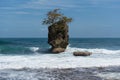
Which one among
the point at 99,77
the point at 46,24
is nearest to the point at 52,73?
the point at 99,77

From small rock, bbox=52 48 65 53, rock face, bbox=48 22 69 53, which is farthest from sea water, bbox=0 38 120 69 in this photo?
rock face, bbox=48 22 69 53

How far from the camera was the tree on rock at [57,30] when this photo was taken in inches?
1895

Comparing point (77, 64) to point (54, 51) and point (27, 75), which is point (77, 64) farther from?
point (54, 51)

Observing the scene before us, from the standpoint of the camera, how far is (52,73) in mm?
25594

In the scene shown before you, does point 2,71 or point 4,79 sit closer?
point 4,79

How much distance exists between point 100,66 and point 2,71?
9.28 meters

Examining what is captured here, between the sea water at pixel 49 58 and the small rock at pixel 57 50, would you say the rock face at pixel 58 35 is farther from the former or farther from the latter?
the sea water at pixel 49 58

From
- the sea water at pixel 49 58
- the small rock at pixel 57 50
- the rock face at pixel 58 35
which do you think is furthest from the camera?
the rock face at pixel 58 35

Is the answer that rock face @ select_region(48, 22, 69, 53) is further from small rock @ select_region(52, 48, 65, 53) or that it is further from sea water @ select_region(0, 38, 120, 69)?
sea water @ select_region(0, 38, 120, 69)

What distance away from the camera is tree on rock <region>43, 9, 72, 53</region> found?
4812 cm

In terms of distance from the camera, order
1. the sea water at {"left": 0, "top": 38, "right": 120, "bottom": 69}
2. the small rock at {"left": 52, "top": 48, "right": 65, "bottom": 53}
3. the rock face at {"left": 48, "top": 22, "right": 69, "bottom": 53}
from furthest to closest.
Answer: the rock face at {"left": 48, "top": 22, "right": 69, "bottom": 53} → the small rock at {"left": 52, "top": 48, "right": 65, "bottom": 53} → the sea water at {"left": 0, "top": 38, "right": 120, "bottom": 69}

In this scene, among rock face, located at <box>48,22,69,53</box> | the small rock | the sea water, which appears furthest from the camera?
rock face, located at <box>48,22,69,53</box>

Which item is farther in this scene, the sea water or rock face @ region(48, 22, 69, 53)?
rock face @ region(48, 22, 69, 53)

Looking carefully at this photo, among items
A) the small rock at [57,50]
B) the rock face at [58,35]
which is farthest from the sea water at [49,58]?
the rock face at [58,35]
